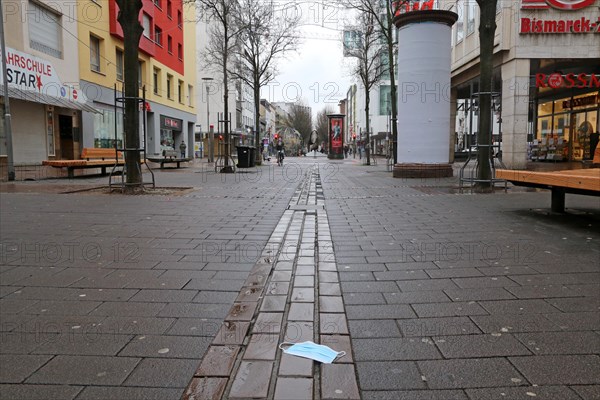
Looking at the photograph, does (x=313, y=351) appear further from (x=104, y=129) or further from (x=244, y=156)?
(x=104, y=129)

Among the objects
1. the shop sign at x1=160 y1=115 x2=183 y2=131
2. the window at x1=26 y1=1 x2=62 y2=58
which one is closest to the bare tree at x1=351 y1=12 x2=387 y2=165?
the shop sign at x1=160 y1=115 x2=183 y2=131

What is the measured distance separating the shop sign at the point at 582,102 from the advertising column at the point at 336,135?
20.6 m

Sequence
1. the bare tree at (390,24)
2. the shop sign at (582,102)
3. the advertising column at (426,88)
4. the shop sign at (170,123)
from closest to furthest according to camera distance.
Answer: the advertising column at (426,88) → the bare tree at (390,24) → the shop sign at (582,102) → the shop sign at (170,123)

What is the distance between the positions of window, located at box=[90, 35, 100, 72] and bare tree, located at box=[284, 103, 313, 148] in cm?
6402

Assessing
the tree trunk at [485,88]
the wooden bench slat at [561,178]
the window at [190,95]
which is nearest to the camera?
the wooden bench slat at [561,178]

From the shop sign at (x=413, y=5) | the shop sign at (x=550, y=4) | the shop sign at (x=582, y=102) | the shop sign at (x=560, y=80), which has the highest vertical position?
the shop sign at (x=413, y=5)

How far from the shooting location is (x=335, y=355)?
9.25ft

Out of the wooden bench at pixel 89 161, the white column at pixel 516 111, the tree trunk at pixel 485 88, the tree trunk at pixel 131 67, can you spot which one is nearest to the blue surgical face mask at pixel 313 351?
the tree trunk at pixel 131 67

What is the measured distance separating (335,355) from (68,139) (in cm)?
2306

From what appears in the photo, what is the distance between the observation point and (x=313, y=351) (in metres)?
2.87

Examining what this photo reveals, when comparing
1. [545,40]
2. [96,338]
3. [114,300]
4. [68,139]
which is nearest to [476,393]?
[96,338]

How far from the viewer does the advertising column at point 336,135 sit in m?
44.8

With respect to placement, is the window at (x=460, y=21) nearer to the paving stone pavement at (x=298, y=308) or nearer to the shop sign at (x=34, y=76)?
the shop sign at (x=34, y=76)

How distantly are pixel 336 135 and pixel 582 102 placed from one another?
22460 millimetres
